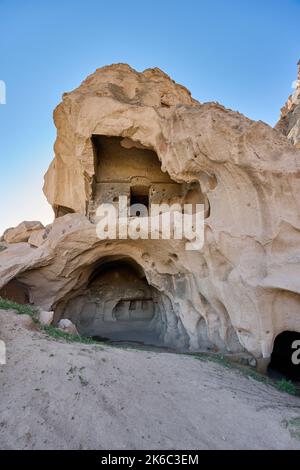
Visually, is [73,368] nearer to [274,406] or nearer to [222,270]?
[274,406]

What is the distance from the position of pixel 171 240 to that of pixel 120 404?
16.3 feet

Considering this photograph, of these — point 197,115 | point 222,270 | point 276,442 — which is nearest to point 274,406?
point 276,442

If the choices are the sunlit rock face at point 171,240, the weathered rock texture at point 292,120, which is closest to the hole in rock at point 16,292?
the sunlit rock face at point 171,240

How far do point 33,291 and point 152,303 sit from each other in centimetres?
546

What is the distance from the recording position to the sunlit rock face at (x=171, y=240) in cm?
548

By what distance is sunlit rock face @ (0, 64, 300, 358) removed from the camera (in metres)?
5.48

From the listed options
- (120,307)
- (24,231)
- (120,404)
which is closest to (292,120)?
(120,307)

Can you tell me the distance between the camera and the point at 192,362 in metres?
4.67

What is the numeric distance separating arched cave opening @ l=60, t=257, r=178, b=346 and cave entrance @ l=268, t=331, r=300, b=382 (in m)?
3.30

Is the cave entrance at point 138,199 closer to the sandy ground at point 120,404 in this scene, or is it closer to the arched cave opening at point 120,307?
the arched cave opening at point 120,307

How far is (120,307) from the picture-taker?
11.7m

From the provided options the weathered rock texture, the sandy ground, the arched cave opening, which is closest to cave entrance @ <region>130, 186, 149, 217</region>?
the arched cave opening

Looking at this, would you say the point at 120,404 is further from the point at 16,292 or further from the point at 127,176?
the point at 127,176

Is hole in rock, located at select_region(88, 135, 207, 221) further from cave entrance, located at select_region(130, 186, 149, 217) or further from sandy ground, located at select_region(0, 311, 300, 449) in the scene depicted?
sandy ground, located at select_region(0, 311, 300, 449)
